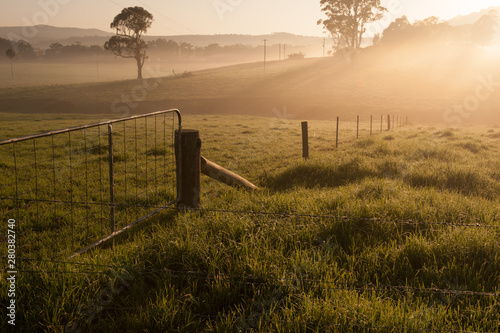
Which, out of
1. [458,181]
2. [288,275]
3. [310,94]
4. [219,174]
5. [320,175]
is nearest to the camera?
[288,275]

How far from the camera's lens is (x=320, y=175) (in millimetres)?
9352

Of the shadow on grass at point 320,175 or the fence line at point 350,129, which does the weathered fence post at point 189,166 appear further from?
the fence line at point 350,129

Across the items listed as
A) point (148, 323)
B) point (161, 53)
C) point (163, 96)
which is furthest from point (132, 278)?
point (161, 53)

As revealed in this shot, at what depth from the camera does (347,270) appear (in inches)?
162

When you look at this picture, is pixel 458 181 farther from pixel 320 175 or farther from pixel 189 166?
pixel 189 166

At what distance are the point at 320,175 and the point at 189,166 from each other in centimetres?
392

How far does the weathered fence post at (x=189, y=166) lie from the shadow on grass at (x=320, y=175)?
264cm

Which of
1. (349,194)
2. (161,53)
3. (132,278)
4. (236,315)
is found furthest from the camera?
(161,53)

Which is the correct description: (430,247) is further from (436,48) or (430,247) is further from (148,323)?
(436,48)

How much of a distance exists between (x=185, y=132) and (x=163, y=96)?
52.1 m

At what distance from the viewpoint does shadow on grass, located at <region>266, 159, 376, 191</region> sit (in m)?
8.93

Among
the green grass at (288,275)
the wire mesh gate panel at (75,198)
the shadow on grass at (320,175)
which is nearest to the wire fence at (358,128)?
the shadow on grass at (320,175)

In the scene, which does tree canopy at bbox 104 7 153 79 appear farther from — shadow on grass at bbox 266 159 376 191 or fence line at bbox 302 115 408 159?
shadow on grass at bbox 266 159 376 191

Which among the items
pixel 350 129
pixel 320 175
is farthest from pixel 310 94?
pixel 320 175
